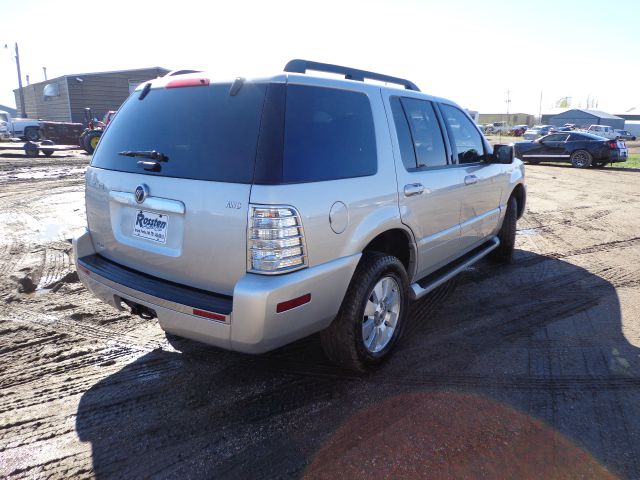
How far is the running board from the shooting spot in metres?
3.67

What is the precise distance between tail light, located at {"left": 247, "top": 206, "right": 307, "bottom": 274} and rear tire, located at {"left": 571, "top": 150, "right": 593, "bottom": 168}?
66.8 feet

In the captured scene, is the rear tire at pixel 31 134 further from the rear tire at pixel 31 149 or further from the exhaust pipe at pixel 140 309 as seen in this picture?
the exhaust pipe at pixel 140 309

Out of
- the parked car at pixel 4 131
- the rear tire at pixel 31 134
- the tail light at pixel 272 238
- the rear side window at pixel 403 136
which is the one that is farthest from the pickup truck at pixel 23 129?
the tail light at pixel 272 238

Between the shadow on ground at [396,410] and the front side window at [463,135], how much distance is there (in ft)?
5.34

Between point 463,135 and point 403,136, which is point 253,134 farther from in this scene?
point 463,135

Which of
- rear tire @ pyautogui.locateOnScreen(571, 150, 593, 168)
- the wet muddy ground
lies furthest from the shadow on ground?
rear tire @ pyautogui.locateOnScreen(571, 150, 593, 168)

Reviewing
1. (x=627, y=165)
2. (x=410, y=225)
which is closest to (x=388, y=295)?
(x=410, y=225)

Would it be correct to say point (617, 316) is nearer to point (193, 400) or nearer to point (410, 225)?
point (410, 225)

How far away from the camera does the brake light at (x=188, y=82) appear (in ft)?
8.98

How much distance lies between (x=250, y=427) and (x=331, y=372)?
2.63 ft

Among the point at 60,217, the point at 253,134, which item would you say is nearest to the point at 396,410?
the point at 253,134

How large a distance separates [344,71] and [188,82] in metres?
1.11

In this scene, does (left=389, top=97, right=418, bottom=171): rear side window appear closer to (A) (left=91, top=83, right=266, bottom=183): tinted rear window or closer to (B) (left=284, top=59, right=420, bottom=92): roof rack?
(B) (left=284, top=59, right=420, bottom=92): roof rack

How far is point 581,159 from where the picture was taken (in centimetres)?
1933
